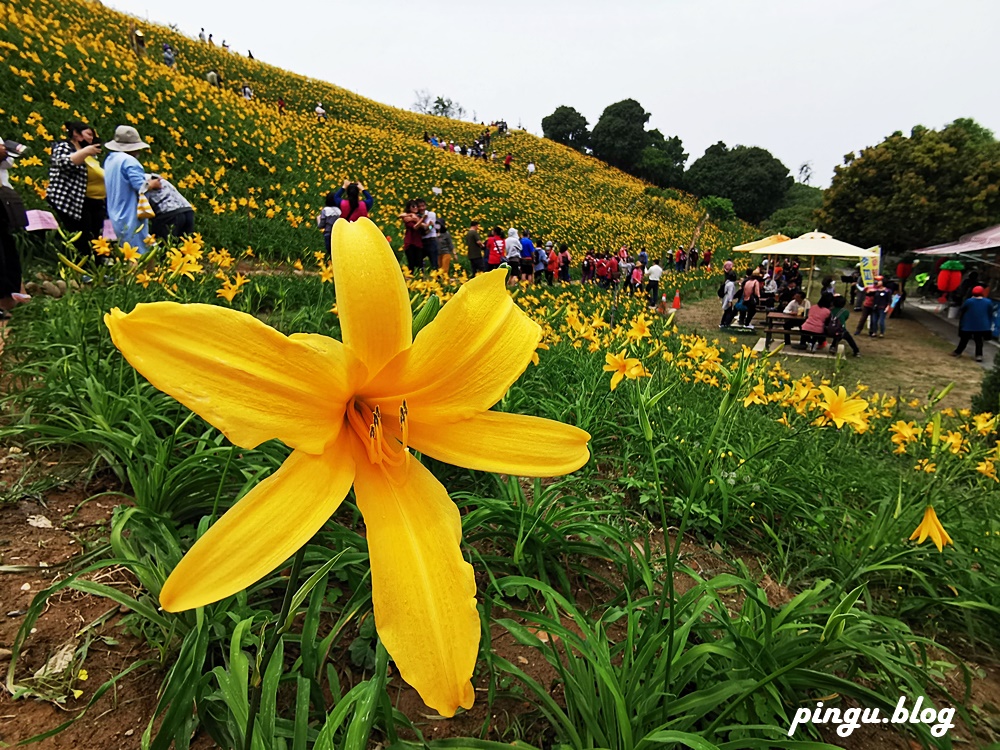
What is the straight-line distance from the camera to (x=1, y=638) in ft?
4.40

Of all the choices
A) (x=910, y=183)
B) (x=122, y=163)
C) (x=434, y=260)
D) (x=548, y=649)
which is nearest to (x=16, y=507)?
(x=548, y=649)

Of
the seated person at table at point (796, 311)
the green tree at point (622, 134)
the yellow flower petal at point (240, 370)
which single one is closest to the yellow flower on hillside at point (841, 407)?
the yellow flower petal at point (240, 370)

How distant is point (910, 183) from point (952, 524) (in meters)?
19.5

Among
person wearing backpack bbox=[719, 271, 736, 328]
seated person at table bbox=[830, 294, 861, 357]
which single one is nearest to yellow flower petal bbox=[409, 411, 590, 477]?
seated person at table bbox=[830, 294, 861, 357]

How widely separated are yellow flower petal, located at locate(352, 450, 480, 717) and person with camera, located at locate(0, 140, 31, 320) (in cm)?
448

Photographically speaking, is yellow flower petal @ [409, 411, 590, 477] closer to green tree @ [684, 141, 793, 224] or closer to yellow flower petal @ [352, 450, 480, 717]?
yellow flower petal @ [352, 450, 480, 717]

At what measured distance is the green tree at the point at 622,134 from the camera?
47.4 metres

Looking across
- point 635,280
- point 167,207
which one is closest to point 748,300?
point 635,280

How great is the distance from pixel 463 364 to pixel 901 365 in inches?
459

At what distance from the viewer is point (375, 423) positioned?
701mm

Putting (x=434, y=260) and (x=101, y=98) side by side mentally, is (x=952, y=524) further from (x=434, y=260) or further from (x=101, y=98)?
(x=101, y=98)

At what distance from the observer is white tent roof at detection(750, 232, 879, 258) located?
39.4 ft

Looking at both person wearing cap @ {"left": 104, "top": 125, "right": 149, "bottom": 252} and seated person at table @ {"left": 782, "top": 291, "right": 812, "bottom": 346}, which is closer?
person wearing cap @ {"left": 104, "top": 125, "right": 149, "bottom": 252}

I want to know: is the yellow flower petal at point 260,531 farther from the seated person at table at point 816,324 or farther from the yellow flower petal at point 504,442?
the seated person at table at point 816,324
